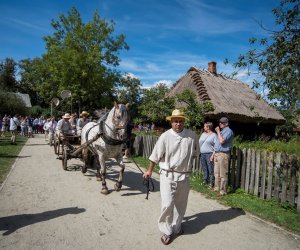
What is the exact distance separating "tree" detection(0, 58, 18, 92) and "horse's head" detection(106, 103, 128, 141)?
64990 mm

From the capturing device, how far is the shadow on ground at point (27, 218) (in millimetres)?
4969

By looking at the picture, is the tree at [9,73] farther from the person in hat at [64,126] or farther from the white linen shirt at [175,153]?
the white linen shirt at [175,153]

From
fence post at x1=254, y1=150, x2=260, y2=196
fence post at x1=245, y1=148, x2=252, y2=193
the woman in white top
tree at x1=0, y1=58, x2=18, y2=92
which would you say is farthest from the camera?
tree at x1=0, y1=58, x2=18, y2=92

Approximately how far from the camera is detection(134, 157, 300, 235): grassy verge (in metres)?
5.75

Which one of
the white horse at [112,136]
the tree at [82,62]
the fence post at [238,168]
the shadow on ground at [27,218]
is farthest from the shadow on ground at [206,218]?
the tree at [82,62]

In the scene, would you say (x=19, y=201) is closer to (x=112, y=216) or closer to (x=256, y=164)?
(x=112, y=216)

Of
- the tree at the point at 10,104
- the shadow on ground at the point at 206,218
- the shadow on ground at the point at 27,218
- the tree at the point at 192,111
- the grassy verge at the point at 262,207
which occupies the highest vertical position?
the tree at the point at 10,104

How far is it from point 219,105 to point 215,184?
11451 millimetres

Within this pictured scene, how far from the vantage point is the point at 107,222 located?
17.6 ft

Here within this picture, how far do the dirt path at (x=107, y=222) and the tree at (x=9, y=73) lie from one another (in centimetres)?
6499

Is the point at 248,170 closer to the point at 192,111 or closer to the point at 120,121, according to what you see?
the point at 120,121

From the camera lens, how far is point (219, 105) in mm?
18719

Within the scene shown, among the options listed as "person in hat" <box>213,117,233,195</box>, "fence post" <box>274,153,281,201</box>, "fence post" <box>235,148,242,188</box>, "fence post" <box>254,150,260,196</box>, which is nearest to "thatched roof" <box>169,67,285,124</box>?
"fence post" <box>235,148,242,188</box>

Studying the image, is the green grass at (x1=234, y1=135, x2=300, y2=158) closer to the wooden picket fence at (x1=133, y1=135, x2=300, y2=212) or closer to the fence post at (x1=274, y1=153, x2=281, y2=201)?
the wooden picket fence at (x1=133, y1=135, x2=300, y2=212)
